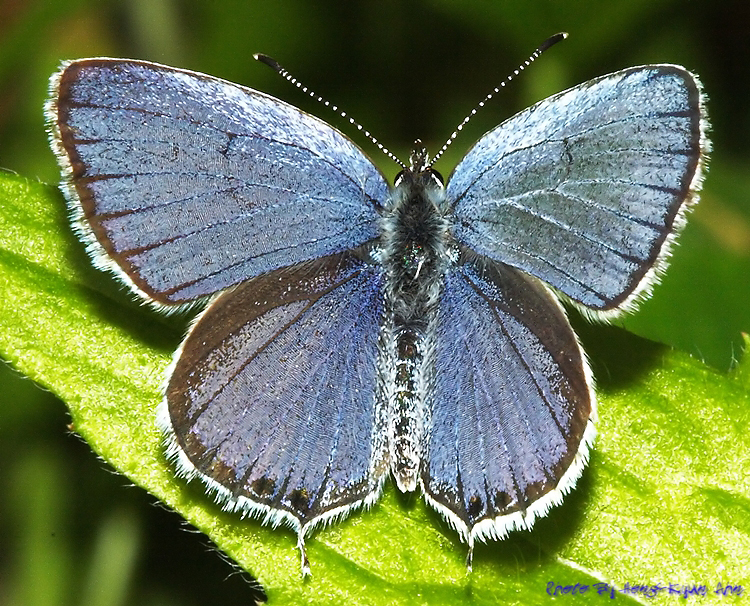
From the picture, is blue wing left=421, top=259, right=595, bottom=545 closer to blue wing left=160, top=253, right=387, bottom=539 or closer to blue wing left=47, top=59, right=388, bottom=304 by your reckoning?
blue wing left=160, top=253, right=387, bottom=539

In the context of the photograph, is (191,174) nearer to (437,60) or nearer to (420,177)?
(420,177)

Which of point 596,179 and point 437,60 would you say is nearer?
point 596,179

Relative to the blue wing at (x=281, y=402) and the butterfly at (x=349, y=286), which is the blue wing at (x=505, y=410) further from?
the blue wing at (x=281, y=402)

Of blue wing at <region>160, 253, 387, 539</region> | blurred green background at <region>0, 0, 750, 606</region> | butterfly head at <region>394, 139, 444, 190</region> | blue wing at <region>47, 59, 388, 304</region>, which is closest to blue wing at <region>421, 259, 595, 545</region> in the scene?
blue wing at <region>160, 253, 387, 539</region>

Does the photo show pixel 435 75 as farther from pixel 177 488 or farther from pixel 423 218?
pixel 177 488

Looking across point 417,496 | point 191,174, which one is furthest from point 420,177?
point 417,496

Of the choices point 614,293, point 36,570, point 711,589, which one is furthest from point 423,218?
point 36,570
